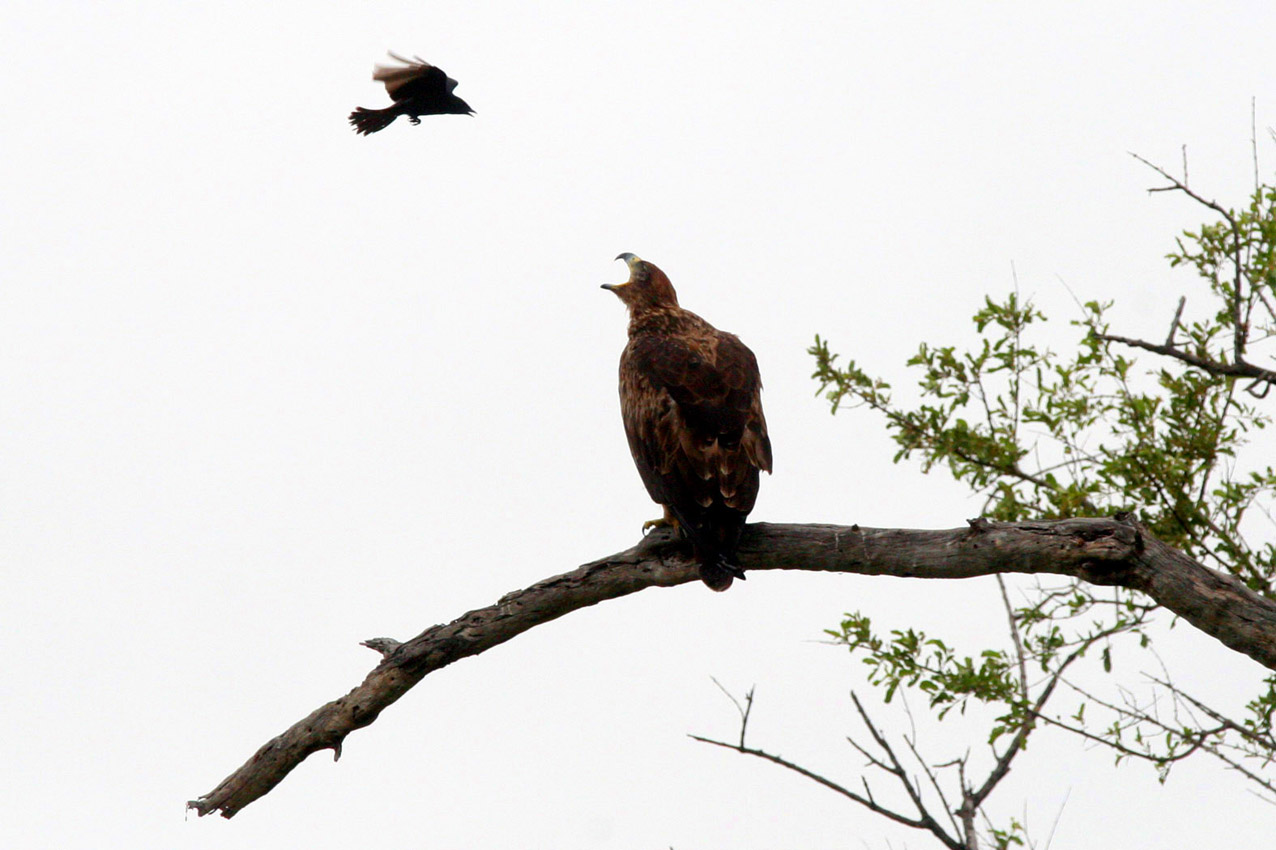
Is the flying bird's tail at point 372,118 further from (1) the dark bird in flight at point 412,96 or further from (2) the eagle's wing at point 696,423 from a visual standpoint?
(2) the eagle's wing at point 696,423

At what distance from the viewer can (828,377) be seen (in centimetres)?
652

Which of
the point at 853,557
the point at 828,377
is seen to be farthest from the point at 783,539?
the point at 828,377

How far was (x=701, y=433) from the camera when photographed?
5297 millimetres

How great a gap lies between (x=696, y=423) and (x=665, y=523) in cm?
46

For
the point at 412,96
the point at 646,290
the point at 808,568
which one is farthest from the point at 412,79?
the point at 808,568

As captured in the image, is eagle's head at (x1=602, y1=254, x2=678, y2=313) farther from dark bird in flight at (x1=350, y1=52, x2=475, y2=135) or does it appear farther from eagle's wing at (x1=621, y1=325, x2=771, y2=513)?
dark bird in flight at (x1=350, y1=52, x2=475, y2=135)

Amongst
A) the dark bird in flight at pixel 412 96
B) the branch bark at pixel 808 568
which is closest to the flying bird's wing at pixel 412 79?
the dark bird in flight at pixel 412 96

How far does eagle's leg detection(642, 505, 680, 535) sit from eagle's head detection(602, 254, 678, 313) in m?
1.24

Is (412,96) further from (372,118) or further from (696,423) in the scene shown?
(696,423)

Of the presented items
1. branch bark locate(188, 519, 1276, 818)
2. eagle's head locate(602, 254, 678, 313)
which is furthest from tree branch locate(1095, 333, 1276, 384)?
eagle's head locate(602, 254, 678, 313)

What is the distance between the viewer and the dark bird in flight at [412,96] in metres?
5.54

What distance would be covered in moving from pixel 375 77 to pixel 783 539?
2.18 meters

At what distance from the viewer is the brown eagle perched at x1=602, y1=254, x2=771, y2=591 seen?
16.7ft

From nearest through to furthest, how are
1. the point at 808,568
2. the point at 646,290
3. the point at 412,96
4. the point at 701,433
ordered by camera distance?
the point at 808,568 < the point at 701,433 < the point at 412,96 < the point at 646,290
